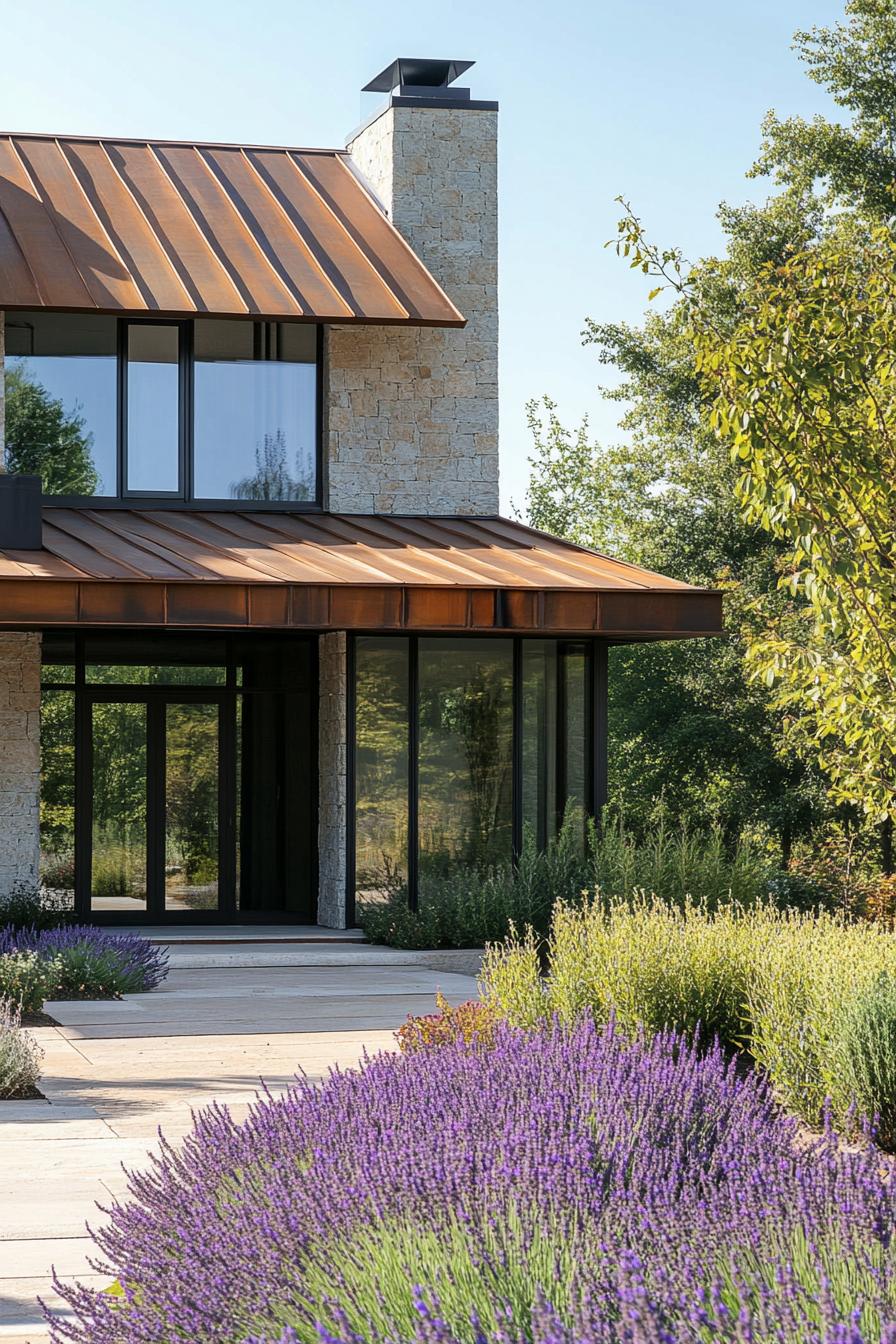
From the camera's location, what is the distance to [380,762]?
16672 mm

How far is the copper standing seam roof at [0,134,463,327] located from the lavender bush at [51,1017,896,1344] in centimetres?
1299

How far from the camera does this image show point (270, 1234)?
3.94 metres

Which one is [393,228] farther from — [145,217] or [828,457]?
[828,457]

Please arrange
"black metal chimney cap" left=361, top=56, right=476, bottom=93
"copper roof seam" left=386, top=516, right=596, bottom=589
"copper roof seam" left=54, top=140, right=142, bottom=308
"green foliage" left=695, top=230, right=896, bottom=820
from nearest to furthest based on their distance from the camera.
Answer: "green foliage" left=695, top=230, right=896, bottom=820
"copper roof seam" left=386, top=516, right=596, bottom=589
"copper roof seam" left=54, top=140, right=142, bottom=308
"black metal chimney cap" left=361, top=56, right=476, bottom=93

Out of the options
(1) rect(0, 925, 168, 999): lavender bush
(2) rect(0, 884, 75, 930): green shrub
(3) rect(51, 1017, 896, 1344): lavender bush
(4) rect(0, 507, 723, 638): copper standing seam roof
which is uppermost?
(4) rect(0, 507, 723, 638): copper standing seam roof

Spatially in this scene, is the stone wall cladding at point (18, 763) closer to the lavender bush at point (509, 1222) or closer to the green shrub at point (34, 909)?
the green shrub at point (34, 909)

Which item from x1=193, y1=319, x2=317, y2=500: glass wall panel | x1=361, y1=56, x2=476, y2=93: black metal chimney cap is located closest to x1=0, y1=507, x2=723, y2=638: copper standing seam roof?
x1=193, y1=319, x2=317, y2=500: glass wall panel

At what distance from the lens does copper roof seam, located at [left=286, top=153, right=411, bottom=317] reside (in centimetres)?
1792

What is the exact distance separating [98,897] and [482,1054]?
11.4 meters

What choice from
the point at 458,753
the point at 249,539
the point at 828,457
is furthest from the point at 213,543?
the point at 828,457

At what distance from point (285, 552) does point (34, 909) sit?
4102 millimetres

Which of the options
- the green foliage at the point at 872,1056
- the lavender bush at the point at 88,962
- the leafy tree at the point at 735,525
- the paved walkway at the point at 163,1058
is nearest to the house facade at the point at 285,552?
the paved walkway at the point at 163,1058

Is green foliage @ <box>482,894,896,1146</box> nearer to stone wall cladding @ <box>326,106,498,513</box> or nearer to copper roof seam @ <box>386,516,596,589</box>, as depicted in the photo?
copper roof seam @ <box>386,516,596,589</box>

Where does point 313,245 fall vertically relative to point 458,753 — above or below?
above
